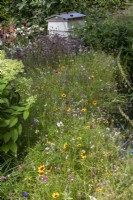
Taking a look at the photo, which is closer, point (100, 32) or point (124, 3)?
point (100, 32)

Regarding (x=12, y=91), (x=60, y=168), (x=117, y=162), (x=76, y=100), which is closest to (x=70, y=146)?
(x=60, y=168)

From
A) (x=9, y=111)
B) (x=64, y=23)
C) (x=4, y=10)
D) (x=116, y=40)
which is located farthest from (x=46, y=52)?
(x=4, y=10)

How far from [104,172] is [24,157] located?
2.24 ft

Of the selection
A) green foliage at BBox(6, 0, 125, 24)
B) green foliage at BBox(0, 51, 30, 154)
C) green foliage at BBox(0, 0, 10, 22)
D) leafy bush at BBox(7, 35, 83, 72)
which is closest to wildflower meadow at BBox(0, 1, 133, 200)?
green foliage at BBox(0, 51, 30, 154)

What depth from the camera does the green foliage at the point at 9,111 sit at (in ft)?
9.21

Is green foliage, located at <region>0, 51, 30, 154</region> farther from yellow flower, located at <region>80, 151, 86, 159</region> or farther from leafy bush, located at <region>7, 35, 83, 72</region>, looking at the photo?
leafy bush, located at <region>7, 35, 83, 72</region>

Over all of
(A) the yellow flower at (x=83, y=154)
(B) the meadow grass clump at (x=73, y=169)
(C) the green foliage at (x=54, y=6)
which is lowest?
(B) the meadow grass clump at (x=73, y=169)

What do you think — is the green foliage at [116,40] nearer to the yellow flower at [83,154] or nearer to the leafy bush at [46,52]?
the leafy bush at [46,52]

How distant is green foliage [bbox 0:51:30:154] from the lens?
9.21ft

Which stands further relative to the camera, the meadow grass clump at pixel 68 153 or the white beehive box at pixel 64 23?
the white beehive box at pixel 64 23

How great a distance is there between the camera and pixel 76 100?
4062 mm

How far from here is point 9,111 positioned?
290cm

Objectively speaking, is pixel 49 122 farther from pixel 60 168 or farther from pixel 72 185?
pixel 72 185

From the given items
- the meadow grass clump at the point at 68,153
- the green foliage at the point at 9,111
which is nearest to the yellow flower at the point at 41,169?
the meadow grass clump at the point at 68,153
